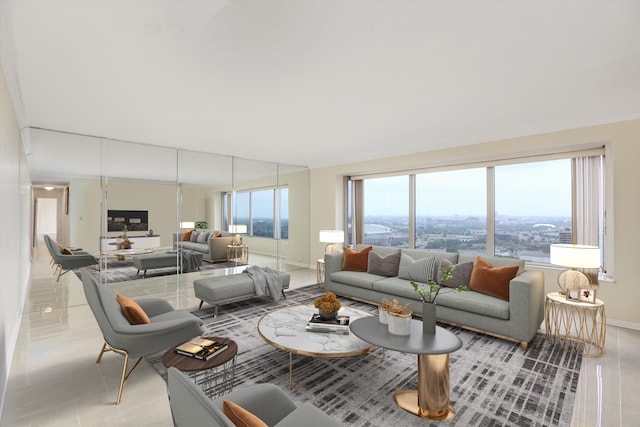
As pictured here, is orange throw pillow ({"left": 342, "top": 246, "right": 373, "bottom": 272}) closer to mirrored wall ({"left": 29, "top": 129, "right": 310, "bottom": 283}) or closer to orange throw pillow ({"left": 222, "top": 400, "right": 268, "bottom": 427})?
mirrored wall ({"left": 29, "top": 129, "right": 310, "bottom": 283})

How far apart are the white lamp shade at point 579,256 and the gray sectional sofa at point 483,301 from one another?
0.36 metres

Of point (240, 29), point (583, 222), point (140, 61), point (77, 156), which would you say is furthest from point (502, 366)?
point (77, 156)

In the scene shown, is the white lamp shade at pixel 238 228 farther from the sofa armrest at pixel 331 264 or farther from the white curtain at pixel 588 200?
the white curtain at pixel 588 200

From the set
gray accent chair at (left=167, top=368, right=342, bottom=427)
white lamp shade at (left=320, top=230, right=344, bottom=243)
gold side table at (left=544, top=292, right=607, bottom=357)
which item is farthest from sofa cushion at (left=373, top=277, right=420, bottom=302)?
gray accent chair at (left=167, top=368, right=342, bottom=427)

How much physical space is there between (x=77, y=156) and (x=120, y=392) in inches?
170

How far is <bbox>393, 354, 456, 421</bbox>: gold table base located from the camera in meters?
2.11

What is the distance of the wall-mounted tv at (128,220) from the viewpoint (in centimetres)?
495

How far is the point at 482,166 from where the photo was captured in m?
5.20

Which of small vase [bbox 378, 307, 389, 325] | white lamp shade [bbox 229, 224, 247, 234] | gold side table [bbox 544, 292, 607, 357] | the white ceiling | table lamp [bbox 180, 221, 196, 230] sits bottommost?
gold side table [bbox 544, 292, 607, 357]

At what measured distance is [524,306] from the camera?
3.17 m

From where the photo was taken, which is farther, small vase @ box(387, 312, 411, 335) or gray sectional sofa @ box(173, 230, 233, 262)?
gray sectional sofa @ box(173, 230, 233, 262)

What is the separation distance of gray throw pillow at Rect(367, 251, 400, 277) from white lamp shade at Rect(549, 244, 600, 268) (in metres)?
2.06

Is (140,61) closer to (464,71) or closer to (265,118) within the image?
(265,118)

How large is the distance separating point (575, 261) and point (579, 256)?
2.5 inches
